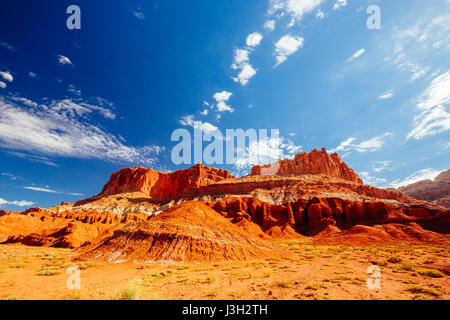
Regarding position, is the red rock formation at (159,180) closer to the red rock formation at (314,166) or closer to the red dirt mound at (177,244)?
the red rock formation at (314,166)

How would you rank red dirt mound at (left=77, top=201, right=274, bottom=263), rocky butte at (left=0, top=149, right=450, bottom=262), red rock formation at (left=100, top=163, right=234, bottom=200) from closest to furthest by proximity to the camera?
Answer: 1. red dirt mound at (left=77, top=201, right=274, bottom=263)
2. rocky butte at (left=0, top=149, right=450, bottom=262)
3. red rock formation at (left=100, top=163, right=234, bottom=200)

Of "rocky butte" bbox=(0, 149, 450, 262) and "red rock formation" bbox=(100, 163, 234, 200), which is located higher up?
"red rock formation" bbox=(100, 163, 234, 200)

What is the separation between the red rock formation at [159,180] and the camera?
400ft

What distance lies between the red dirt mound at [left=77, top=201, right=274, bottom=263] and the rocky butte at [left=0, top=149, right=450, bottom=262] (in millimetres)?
111

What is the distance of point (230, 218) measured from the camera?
5500 cm

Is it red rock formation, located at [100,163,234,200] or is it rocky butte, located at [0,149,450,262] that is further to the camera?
red rock formation, located at [100,163,234,200]

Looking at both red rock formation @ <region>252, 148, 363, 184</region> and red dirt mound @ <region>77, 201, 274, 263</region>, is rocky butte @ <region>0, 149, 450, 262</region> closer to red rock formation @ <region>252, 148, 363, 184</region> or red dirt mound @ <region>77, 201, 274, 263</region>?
red dirt mound @ <region>77, 201, 274, 263</region>

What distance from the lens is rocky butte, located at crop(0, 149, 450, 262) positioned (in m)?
21.3

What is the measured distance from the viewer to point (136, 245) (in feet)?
67.1

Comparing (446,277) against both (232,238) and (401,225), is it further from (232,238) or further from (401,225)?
(401,225)

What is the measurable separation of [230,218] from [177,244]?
36266 millimetres

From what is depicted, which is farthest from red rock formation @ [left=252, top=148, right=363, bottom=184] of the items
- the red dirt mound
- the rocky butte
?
the red dirt mound
